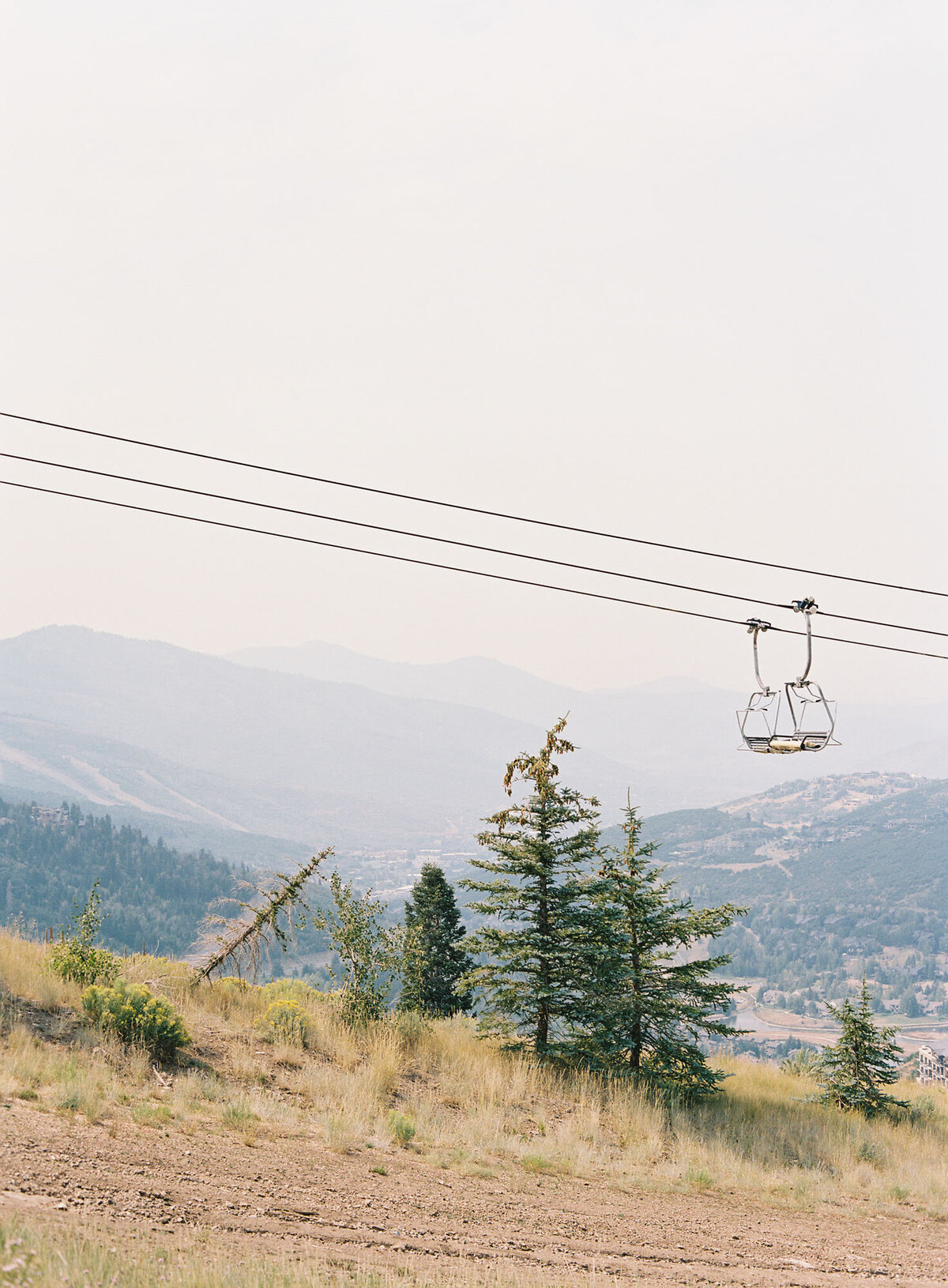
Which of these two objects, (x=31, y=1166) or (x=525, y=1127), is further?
(x=525, y=1127)

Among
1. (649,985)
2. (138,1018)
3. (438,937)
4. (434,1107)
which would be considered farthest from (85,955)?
(438,937)

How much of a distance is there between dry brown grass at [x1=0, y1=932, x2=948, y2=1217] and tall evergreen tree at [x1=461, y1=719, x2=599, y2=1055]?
791 mm

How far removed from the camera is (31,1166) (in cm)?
730

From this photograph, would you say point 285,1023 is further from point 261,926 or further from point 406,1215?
point 406,1215

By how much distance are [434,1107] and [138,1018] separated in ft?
12.3

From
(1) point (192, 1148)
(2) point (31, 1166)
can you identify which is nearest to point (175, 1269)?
(2) point (31, 1166)

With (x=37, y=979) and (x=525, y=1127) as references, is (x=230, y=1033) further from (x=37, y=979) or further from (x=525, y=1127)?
(x=525, y=1127)

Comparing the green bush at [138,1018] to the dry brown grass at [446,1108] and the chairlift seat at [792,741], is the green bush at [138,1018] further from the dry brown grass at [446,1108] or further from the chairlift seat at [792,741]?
the chairlift seat at [792,741]

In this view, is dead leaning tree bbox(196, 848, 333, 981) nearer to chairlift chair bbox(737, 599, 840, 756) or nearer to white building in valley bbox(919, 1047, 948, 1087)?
chairlift chair bbox(737, 599, 840, 756)

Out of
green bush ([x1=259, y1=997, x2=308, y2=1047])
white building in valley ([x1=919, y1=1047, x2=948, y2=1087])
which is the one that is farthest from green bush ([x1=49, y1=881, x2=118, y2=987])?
white building in valley ([x1=919, y1=1047, x2=948, y2=1087])

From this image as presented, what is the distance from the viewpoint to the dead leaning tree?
43.2ft

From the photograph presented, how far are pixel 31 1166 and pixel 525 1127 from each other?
616 cm

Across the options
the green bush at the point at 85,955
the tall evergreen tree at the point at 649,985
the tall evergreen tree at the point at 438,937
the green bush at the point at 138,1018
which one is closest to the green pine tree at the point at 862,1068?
the tall evergreen tree at the point at 649,985

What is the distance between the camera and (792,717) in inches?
388
